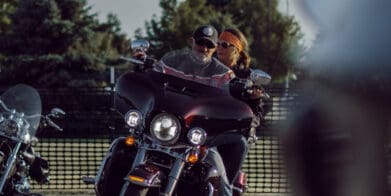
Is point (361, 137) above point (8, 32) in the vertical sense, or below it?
below

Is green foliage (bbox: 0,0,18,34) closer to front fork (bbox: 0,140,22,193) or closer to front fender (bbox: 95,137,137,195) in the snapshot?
front fork (bbox: 0,140,22,193)

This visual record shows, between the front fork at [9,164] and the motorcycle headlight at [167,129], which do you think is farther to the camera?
the front fork at [9,164]

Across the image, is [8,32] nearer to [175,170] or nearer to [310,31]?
[175,170]

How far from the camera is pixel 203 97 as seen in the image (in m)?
4.63

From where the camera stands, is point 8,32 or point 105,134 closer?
point 105,134

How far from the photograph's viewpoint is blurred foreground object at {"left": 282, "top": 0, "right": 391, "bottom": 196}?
1933 mm

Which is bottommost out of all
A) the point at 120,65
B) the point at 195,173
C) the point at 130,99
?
the point at 195,173

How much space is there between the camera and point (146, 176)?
4.40 metres

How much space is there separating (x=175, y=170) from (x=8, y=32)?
112ft

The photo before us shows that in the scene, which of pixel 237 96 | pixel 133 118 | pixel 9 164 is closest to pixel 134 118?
pixel 133 118

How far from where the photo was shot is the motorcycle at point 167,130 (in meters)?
4.52

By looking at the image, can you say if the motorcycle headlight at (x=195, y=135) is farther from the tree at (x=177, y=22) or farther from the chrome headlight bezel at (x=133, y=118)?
the tree at (x=177, y=22)

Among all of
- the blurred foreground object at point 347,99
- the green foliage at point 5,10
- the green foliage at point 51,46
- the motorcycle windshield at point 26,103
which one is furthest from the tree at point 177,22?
the blurred foreground object at point 347,99

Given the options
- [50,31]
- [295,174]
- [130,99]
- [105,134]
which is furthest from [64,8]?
[295,174]
